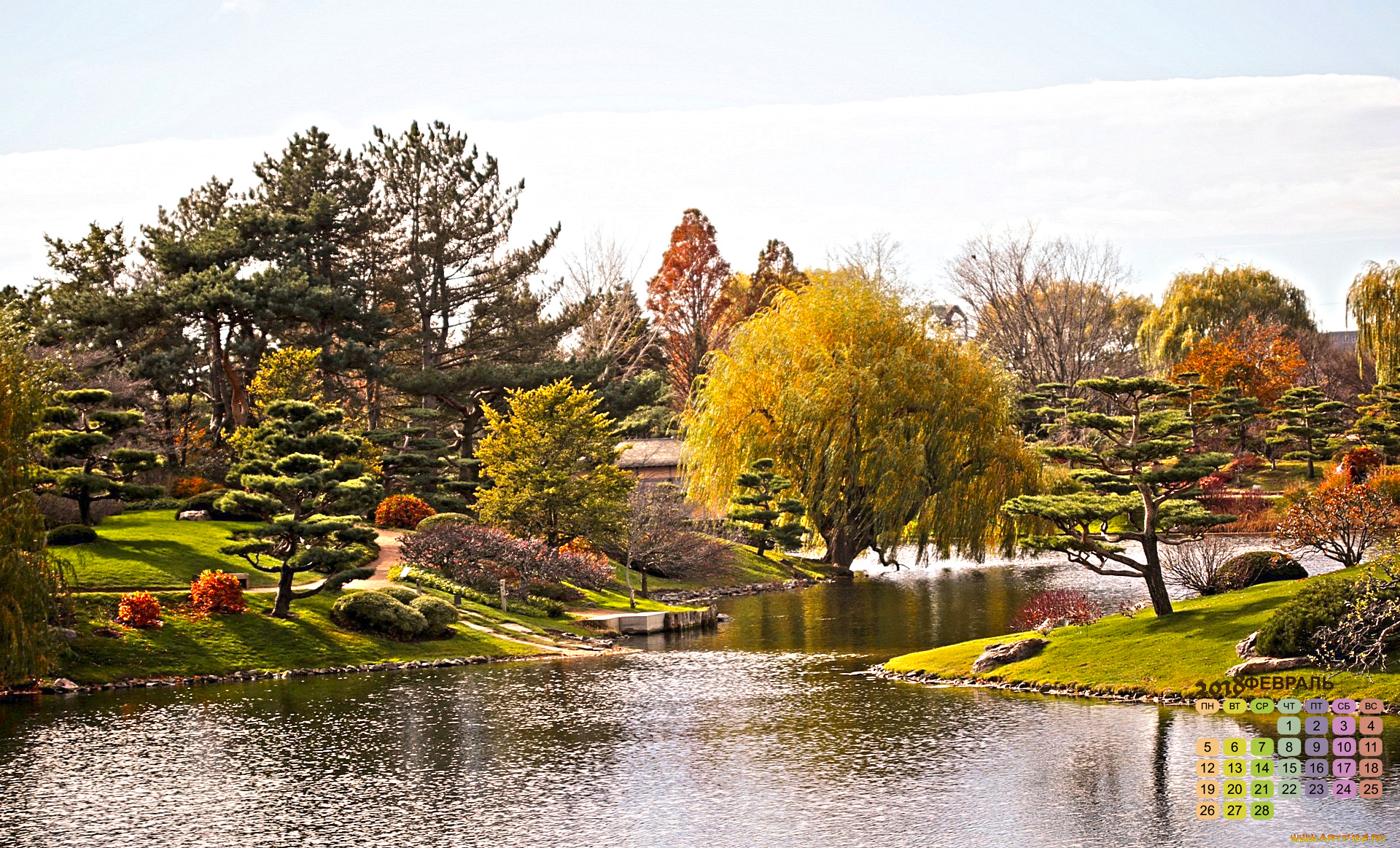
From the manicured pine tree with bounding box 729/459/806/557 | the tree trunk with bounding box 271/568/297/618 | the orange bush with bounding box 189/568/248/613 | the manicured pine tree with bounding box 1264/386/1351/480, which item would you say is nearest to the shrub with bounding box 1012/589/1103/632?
the manicured pine tree with bounding box 729/459/806/557

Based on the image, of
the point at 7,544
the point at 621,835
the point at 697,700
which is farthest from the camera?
the point at 697,700

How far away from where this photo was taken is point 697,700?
24312 millimetres

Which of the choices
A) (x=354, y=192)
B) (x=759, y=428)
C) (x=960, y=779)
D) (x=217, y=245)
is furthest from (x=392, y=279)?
(x=960, y=779)

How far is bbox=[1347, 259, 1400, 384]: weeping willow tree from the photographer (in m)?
58.6

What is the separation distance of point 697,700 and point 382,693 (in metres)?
6.93

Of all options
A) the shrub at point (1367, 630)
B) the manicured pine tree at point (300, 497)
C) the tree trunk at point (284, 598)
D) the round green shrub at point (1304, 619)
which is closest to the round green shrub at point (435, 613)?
the manicured pine tree at point (300, 497)

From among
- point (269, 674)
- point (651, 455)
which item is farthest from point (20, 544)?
point (651, 455)

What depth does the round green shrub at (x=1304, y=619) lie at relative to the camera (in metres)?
20.5

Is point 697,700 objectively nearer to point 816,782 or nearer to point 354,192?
point 816,782

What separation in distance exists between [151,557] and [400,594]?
756cm

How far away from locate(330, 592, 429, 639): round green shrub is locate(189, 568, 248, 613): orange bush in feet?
8.35

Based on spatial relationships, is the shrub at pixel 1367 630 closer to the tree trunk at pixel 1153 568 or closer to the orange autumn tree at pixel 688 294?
the tree trunk at pixel 1153 568

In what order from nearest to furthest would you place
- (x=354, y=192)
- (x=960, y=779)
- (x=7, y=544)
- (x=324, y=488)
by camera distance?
(x=960, y=779)
(x=7, y=544)
(x=324, y=488)
(x=354, y=192)

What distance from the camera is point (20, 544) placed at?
23016mm
